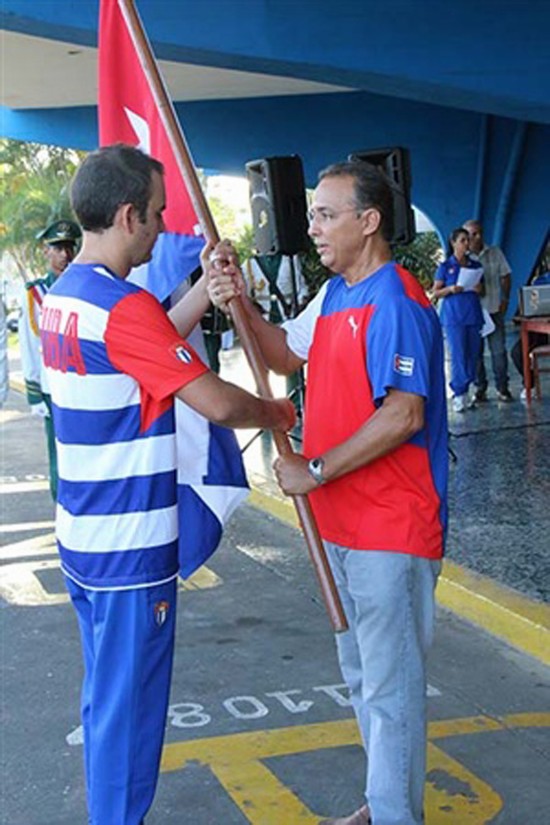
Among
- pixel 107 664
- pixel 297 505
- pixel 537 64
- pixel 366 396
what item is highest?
pixel 537 64

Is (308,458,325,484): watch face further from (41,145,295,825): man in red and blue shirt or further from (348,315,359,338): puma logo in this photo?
A: (348,315,359,338): puma logo

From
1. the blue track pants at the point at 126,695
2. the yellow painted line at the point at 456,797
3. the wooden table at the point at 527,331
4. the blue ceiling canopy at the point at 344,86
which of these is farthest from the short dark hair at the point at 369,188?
the wooden table at the point at 527,331

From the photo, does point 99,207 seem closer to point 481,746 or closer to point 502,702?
point 481,746

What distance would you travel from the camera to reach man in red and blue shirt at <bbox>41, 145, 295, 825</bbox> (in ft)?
11.3

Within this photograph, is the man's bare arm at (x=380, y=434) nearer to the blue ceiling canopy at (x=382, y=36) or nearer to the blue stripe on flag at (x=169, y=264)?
the blue stripe on flag at (x=169, y=264)

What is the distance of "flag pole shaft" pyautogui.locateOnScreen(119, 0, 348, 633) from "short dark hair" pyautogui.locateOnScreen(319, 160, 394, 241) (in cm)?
39

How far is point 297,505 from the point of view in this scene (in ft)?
12.8

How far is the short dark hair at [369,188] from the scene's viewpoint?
149 inches

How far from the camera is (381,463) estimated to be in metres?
3.74

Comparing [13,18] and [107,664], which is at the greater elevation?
[13,18]

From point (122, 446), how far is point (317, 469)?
1.89 ft

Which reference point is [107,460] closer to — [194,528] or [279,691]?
[194,528]

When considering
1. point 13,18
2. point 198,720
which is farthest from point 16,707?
point 13,18

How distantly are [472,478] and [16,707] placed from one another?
493cm
